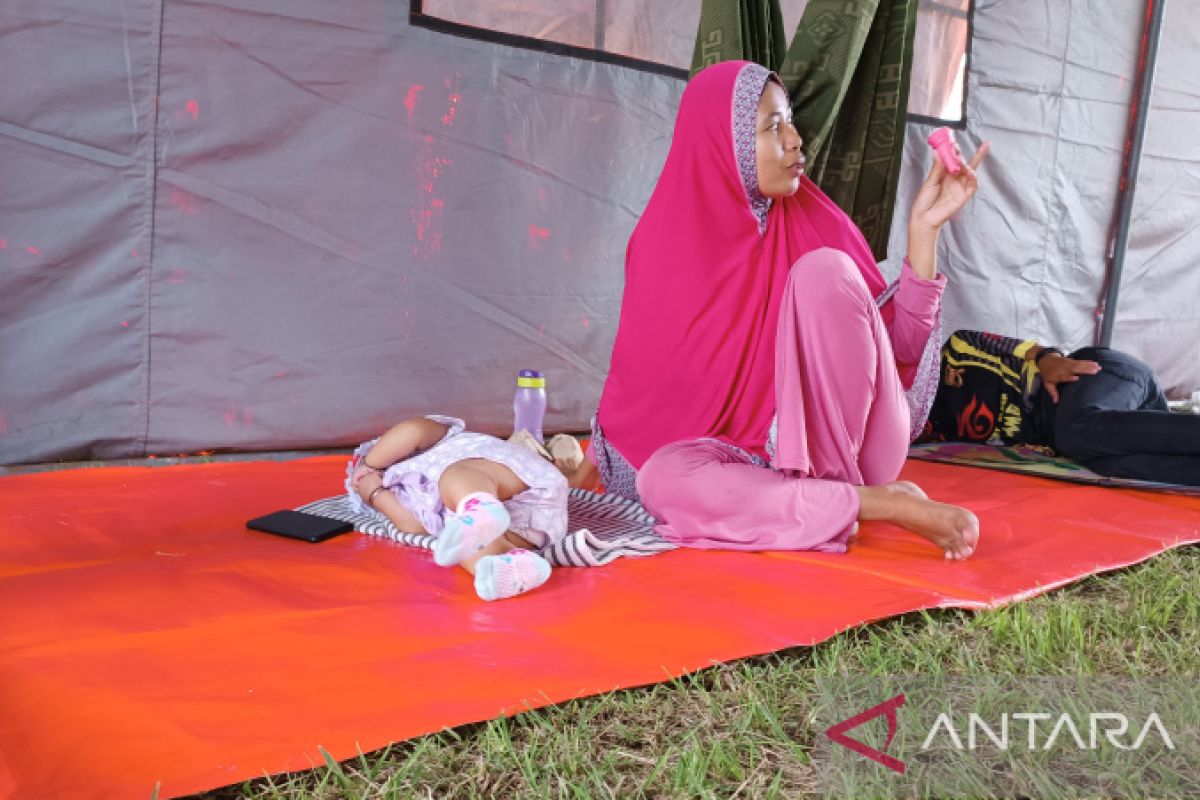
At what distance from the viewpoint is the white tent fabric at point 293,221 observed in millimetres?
2369

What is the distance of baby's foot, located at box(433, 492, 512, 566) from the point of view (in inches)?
60.2

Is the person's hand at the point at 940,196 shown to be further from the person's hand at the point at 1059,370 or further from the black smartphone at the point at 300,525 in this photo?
the black smartphone at the point at 300,525

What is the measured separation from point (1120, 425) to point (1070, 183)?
2133 mm

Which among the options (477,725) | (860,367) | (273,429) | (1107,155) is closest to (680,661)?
(477,725)

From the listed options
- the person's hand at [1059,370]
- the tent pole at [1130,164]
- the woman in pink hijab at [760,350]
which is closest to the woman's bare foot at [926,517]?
the woman in pink hijab at [760,350]

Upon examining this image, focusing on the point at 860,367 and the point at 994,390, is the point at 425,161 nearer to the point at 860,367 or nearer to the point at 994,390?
the point at 860,367

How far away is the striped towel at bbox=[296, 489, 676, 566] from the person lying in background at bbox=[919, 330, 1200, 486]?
56.0 inches

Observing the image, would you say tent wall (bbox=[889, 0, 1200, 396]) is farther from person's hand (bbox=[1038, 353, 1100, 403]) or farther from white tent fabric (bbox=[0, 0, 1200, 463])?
white tent fabric (bbox=[0, 0, 1200, 463])

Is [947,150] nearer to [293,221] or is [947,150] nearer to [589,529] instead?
[589,529]

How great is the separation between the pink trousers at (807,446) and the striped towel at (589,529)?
9 centimetres

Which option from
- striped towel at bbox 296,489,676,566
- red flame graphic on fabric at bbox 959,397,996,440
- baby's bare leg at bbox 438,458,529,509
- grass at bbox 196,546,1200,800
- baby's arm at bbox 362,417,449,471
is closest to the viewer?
grass at bbox 196,546,1200,800

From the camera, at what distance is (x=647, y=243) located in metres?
2.13

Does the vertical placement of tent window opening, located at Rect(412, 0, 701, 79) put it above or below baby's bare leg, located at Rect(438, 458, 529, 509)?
above

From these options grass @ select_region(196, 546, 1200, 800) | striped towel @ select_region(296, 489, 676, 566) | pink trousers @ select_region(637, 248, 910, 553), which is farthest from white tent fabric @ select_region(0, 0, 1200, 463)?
grass @ select_region(196, 546, 1200, 800)
